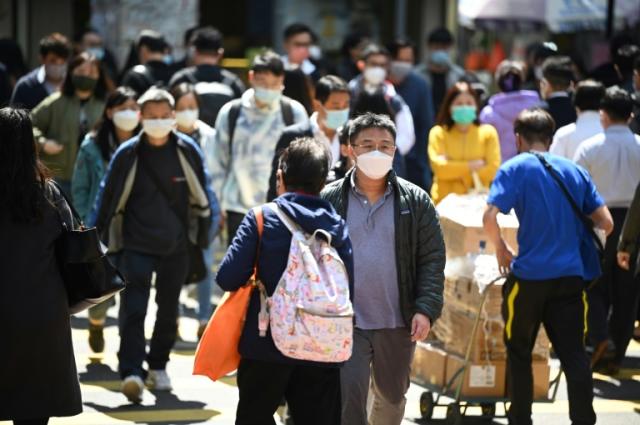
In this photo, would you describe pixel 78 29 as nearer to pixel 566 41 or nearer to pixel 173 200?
pixel 566 41

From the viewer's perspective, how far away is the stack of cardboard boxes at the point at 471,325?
8422 millimetres

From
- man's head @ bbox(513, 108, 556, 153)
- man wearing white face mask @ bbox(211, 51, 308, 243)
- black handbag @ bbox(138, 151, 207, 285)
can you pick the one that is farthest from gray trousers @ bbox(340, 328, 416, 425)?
man wearing white face mask @ bbox(211, 51, 308, 243)

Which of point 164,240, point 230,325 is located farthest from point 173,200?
point 230,325

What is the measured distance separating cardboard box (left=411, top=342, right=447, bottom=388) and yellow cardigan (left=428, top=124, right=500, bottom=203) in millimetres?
2333

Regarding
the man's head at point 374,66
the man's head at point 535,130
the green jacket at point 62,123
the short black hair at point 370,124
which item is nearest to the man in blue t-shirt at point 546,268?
the man's head at point 535,130

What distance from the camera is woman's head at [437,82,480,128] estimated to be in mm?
10891

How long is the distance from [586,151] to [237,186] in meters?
2.63

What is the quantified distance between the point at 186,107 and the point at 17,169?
5030mm

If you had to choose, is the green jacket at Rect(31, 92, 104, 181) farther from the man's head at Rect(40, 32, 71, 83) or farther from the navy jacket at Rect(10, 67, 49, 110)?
the man's head at Rect(40, 32, 71, 83)

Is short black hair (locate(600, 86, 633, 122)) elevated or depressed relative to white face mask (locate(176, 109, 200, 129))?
elevated

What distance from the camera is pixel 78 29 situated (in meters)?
22.0

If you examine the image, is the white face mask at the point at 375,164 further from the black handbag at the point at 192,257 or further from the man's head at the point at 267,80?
the man's head at the point at 267,80

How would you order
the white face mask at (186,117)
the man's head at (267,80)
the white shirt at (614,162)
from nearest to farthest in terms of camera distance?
the white shirt at (614,162), the man's head at (267,80), the white face mask at (186,117)

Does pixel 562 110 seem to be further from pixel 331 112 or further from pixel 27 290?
pixel 27 290
